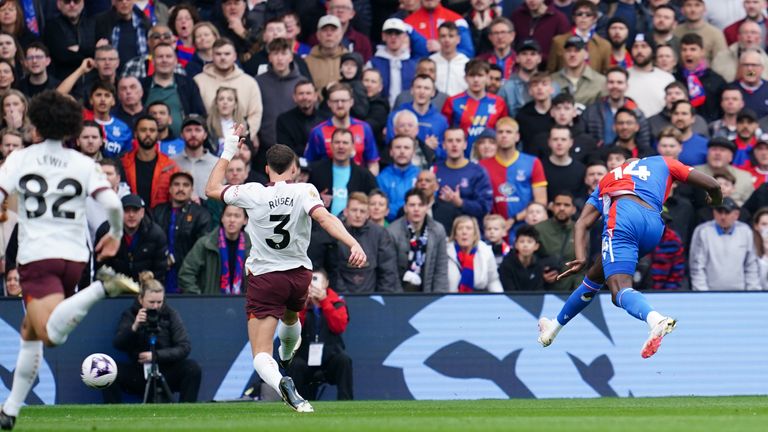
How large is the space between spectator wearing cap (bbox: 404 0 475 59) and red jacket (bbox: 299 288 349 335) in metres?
6.14

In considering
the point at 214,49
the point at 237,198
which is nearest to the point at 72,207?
the point at 237,198

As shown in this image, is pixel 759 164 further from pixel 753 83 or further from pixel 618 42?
pixel 618 42

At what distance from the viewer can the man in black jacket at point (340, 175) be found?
18.2 meters

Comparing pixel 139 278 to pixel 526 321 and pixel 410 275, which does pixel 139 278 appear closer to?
pixel 410 275

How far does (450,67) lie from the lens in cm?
2075

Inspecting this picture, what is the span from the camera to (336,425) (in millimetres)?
10672

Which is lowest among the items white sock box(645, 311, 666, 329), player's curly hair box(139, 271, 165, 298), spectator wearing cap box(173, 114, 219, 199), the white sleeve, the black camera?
the black camera

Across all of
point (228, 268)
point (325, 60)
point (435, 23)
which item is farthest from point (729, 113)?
point (228, 268)

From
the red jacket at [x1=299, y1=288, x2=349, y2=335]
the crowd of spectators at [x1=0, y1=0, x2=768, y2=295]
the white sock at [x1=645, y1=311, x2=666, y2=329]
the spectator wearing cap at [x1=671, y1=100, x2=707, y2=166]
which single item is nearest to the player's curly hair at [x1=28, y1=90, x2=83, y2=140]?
the white sock at [x1=645, y1=311, x2=666, y2=329]

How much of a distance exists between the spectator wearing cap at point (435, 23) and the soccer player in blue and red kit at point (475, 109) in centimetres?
139

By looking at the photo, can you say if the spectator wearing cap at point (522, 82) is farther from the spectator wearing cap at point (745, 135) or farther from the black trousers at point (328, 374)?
the black trousers at point (328, 374)

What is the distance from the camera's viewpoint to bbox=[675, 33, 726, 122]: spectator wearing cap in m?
21.0

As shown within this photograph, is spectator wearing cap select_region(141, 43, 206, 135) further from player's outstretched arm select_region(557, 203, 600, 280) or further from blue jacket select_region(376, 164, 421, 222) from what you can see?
player's outstretched arm select_region(557, 203, 600, 280)

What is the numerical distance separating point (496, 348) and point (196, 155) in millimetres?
4728
